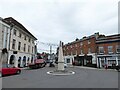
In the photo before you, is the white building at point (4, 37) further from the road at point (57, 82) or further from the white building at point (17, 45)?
the road at point (57, 82)

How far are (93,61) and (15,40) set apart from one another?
79.2 feet

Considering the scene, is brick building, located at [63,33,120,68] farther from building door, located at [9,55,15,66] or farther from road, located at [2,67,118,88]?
road, located at [2,67,118,88]

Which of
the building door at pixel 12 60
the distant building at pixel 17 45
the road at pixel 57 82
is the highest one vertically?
the distant building at pixel 17 45

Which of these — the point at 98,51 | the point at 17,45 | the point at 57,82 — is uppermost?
the point at 17,45

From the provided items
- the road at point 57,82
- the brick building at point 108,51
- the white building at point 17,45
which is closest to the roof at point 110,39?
the brick building at point 108,51

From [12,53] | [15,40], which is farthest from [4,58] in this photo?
[15,40]

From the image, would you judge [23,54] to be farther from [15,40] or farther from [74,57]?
[74,57]

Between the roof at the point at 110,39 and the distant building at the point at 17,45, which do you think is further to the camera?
the roof at the point at 110,39

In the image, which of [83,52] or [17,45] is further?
[83,52]

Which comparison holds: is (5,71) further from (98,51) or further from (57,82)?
(98,51)

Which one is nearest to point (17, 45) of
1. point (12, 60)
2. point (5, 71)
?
point (12, 60)

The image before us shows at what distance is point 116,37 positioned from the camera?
37469mm

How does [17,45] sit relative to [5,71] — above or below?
above

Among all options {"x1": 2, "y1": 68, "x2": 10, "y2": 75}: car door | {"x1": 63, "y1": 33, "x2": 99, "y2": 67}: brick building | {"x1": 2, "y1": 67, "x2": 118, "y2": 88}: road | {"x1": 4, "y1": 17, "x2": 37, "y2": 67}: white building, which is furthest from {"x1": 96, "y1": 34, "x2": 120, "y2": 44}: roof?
{"x1": 2, "y1": 68, "x2": 10, "y2": 75}: car door
